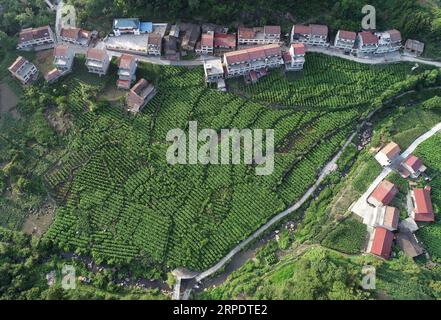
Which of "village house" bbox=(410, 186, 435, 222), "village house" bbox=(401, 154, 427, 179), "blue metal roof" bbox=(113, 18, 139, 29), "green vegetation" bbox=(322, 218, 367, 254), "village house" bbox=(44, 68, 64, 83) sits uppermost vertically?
"blue metal roof" bbox=(113, 18, 139, 29)

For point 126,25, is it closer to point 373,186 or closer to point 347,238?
point 373,186

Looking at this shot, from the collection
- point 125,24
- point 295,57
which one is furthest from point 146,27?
point 295,57

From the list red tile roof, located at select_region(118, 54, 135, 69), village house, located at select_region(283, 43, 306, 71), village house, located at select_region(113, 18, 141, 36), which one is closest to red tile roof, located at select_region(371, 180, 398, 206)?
village house, located at select_region(283, 43, 306, 71)

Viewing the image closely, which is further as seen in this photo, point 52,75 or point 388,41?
point 388,41

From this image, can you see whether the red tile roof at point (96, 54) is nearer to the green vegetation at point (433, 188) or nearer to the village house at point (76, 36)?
the village house at point (76, 36)

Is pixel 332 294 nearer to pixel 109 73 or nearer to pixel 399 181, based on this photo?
pixel 399 181

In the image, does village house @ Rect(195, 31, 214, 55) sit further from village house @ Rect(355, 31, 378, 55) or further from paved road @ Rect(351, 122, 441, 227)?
paved road @ Rect(351, 122, 441, 227)
